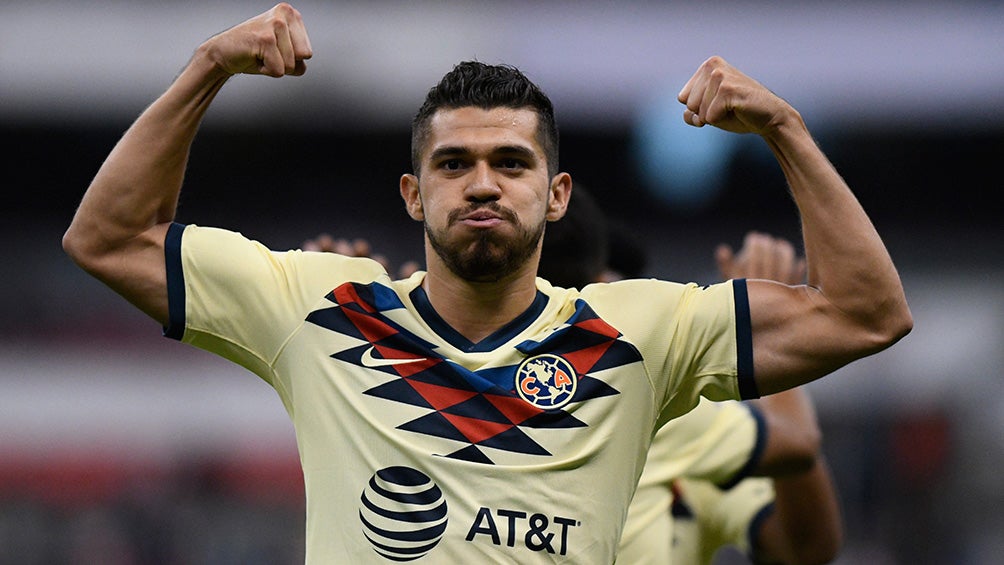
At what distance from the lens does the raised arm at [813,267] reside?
3398 millimetres

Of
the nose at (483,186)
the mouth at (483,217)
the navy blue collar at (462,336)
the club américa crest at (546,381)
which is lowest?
the club américa crest at (546,381)

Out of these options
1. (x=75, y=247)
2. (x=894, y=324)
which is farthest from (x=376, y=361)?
(x=894, y=324)

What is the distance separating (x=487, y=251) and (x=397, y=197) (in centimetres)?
1327

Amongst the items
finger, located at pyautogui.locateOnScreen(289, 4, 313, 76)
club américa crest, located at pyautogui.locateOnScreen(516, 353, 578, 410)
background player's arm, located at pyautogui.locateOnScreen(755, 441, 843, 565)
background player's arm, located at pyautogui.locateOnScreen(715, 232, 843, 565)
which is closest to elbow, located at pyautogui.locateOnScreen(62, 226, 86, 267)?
finger, located at pyautogui.locateOnScreen(289, 4, 313, 76)

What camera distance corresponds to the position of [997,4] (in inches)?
623

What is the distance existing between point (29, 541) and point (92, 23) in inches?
234

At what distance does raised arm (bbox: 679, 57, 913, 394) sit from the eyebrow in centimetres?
41

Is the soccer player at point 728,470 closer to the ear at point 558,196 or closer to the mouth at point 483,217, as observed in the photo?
the ear at point 558,196

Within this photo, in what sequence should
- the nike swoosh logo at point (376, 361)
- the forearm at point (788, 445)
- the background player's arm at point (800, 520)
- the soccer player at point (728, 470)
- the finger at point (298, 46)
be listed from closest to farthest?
the finger at point (298, 46) → the nike swoosh logo at point (376, 361) → the soccer player at point (728, 470) → the forearm at point (788, 445) → the background player's arm at point (800, 520)

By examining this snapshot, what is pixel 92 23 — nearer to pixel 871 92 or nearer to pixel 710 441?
pixel 871 92

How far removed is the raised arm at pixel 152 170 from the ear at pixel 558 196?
0.71 meters

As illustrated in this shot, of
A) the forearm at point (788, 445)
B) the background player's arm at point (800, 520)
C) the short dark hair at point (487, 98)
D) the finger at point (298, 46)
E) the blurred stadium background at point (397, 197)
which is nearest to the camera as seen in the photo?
the finger at point (298, 46)

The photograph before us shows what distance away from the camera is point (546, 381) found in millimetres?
3500

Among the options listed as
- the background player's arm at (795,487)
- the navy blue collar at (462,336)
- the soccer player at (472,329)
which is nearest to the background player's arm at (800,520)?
the background player's arm at (795,487)
